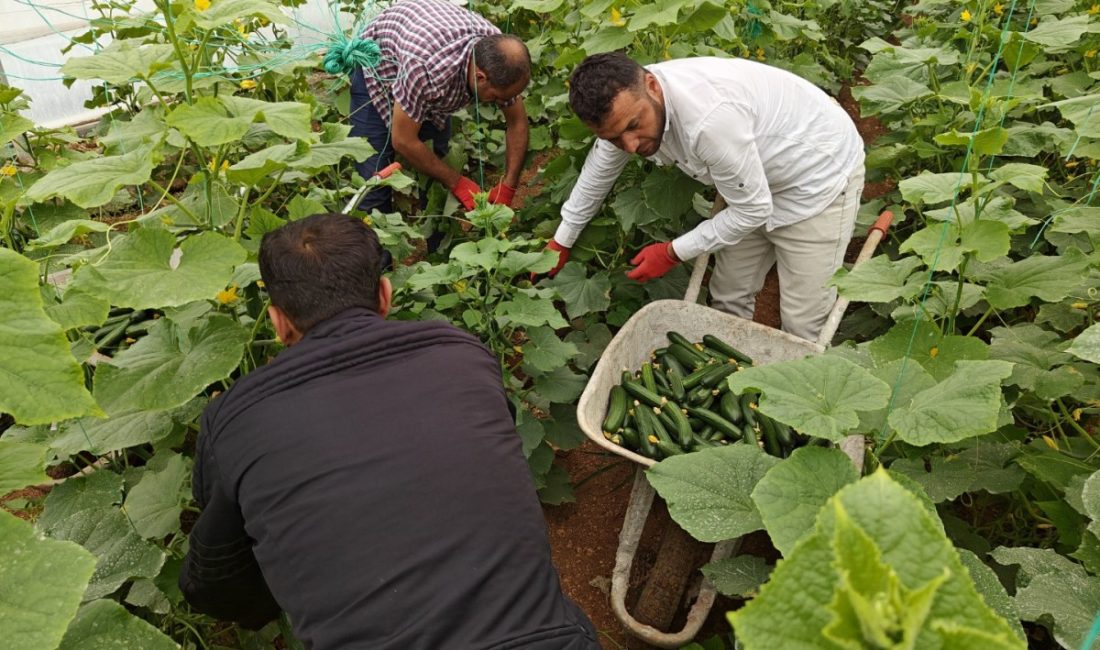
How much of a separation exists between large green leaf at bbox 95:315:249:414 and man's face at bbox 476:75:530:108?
214 centimetres

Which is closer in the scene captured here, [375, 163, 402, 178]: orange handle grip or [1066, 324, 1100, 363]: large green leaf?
[1066, 324, 1100, 363]: large green leaf

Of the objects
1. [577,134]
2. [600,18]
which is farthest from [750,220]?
[600,18]

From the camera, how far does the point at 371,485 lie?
179 centimetres

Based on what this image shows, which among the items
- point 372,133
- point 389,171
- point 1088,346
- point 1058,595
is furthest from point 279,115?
point 372,133

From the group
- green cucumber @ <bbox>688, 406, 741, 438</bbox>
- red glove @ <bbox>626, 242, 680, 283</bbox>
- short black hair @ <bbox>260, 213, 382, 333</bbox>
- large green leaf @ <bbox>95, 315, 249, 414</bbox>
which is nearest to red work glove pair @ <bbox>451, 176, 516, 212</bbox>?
red glove @ <bbox>626, 242, 680, 283</bbox>

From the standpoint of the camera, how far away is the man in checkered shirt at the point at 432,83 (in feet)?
13.1

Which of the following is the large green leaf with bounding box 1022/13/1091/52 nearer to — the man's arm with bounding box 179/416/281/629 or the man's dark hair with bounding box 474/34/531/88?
the man's dark hair with bounding box 474/34/531/88

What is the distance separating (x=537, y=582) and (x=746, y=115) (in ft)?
6.75

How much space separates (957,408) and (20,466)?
207 cm

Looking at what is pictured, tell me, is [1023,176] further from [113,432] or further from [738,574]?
[113,432]

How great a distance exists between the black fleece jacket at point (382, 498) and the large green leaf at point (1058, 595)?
981 mm

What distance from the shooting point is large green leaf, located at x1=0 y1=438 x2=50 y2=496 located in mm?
1728

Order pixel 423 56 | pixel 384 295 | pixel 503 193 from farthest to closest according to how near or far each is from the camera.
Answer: pixel 503 193
pixel 423 56
pixel 384 295

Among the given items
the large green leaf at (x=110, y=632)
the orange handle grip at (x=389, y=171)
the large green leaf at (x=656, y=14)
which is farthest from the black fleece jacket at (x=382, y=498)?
the large green leaf at (x=656, y=14)
